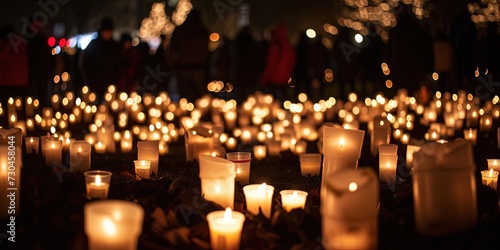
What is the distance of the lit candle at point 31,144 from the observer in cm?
612

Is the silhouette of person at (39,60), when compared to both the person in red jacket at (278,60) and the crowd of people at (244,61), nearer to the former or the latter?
the crowd of people at (244,61)

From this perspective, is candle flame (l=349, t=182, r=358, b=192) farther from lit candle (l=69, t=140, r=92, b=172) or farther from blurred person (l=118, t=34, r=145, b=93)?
blurred person (l=118, t=34, r=145, b=93)

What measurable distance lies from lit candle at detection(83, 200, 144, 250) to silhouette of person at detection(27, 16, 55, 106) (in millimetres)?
9231

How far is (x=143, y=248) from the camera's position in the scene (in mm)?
3242

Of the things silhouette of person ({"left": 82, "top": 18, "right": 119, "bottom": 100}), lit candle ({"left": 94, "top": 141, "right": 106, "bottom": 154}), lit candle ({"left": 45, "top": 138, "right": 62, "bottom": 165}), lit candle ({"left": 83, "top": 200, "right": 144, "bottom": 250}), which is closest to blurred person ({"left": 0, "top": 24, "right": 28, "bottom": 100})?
silhouette of person ({"left": 82, "top": 18, "right": 119, "bottom": 100})

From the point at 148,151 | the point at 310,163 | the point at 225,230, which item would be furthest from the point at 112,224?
the point at 310,163

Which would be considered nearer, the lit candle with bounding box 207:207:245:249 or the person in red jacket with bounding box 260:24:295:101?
the lit candle with bounding box 207:207:245:249

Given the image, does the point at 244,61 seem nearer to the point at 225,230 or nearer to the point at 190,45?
the point at 190,45

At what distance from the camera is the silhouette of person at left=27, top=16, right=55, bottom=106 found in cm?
1129

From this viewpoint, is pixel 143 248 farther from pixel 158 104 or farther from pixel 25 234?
pixel 158 104

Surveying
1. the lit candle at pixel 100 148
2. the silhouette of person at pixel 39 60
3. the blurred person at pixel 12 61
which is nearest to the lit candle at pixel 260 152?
the lit candle at pixel 100 148

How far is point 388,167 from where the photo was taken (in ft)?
17.1

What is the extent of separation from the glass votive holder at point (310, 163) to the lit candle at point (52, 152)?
2.14 meters

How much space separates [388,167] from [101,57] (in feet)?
25.4
